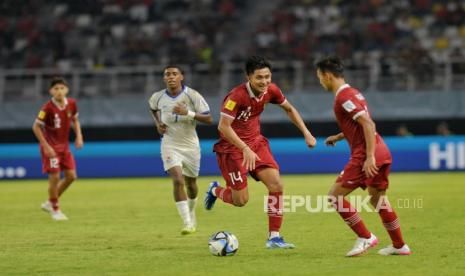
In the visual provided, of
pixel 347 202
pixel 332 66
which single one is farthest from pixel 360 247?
pixel 332 66

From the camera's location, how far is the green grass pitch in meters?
9.22

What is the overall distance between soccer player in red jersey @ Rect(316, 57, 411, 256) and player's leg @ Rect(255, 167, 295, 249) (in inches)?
47.4

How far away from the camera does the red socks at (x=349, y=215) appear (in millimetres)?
9703

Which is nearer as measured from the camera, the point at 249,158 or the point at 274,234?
the point at 249,158

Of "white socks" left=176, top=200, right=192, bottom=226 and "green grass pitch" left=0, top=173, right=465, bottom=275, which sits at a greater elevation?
"white socks" left=176, top=200, right=192, bottom=226

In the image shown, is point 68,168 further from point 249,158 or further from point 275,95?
point 249,158

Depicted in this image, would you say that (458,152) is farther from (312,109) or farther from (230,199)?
(230,199)

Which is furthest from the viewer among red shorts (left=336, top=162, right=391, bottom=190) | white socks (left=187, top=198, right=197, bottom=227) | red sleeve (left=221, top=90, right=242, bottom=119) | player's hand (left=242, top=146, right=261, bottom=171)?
white socks (left=187, top=198, right=197, bottom=227)

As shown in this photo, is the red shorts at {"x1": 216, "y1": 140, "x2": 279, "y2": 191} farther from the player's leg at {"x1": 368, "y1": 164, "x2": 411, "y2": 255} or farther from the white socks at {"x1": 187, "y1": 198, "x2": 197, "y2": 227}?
the white socks at {"x1": 187, "y1": 198, "x2": 197, "y2": 227}

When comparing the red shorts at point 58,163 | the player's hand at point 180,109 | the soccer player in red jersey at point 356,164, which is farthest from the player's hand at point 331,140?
the red shorts at point 58,163

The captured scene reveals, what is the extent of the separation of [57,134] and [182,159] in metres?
4.04

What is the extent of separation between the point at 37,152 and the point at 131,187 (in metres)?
5.96

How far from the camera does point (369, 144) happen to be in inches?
367

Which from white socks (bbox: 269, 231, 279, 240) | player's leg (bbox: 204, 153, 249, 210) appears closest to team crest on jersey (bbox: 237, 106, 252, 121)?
player's leg (bbox: 204, 153, 249, 210)
